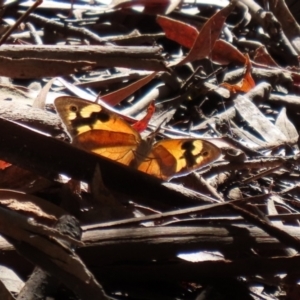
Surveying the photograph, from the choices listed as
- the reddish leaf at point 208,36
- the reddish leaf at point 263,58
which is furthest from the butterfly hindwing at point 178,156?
the reddish leaf at point 263,58

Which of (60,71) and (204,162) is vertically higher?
(60,71)

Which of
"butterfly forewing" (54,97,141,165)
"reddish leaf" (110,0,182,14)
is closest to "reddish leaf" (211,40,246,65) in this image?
"reddish leaf" (110,0,182,14)

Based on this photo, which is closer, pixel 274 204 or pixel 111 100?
pixel 274 204

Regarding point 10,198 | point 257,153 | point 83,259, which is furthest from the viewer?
point 257,153

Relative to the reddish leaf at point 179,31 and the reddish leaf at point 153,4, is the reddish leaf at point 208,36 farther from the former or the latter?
the reddish leaf at point 153,4

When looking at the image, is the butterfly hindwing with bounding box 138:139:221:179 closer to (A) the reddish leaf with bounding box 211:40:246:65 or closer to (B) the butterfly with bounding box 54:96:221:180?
(B) the butterfly with bounding box 54:96:221:180

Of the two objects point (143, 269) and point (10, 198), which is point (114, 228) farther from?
point (10, 198)

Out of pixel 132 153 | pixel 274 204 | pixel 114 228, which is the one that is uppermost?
pixel 114 228

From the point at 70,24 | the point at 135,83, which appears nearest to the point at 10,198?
the point at 135,83
